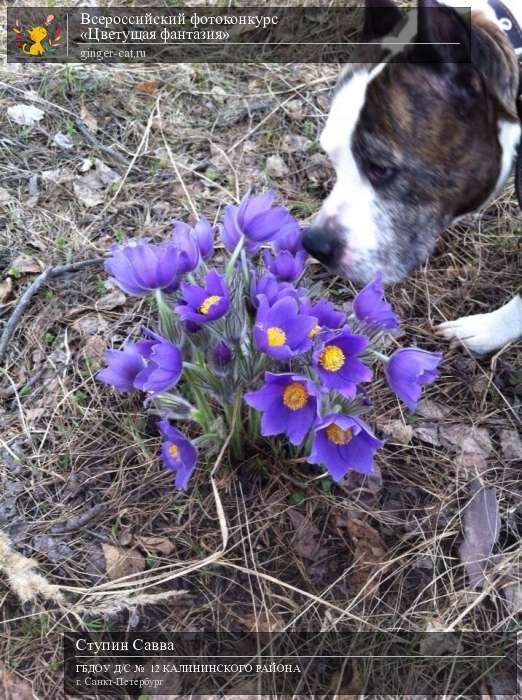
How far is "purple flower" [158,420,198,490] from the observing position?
1.28m

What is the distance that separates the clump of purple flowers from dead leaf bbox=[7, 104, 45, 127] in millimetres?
1549

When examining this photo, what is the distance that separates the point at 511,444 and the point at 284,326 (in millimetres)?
971

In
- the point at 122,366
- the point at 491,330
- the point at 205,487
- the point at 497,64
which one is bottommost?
the point at 205,487

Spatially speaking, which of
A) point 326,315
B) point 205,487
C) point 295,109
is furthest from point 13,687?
point 295,109

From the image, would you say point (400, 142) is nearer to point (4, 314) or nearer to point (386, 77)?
point (386, 77)

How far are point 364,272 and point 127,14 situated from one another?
91.0 inches

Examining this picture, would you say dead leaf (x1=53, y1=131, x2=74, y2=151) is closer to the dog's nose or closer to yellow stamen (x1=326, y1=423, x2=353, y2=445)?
the dog's nose

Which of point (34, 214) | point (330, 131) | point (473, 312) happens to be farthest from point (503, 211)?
point (34, 214)

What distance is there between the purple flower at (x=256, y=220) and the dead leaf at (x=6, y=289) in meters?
0.99

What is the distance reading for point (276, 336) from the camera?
1.21 meters

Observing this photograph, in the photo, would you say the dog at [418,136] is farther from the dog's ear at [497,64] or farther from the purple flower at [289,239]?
the purple flower at [289,239]

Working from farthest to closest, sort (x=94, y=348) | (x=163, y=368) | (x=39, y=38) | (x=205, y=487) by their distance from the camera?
(x=39, y=38) → (x=94, y=348) → (x=205, y=487) → (x=163, y=368)

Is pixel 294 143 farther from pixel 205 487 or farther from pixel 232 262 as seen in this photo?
pixel 205 487

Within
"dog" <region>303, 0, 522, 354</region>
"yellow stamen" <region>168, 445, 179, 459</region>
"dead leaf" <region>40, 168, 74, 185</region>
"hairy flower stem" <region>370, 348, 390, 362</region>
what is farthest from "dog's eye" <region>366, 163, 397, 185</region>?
"dead leaf" <region>40, 168, 74, 185</region>
